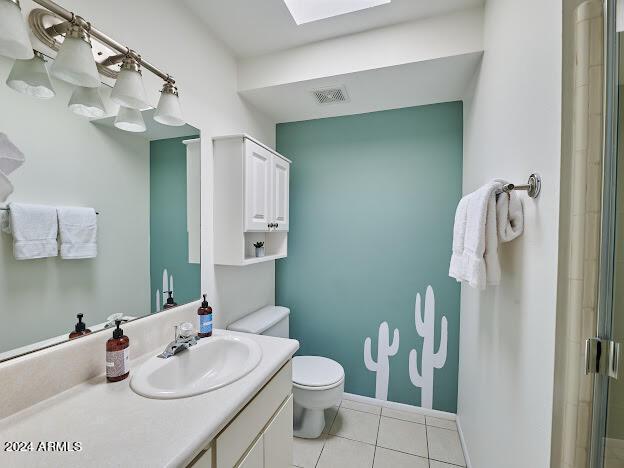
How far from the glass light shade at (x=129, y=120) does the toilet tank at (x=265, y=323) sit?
1.23 m

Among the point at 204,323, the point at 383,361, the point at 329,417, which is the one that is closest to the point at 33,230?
the point at 204,323

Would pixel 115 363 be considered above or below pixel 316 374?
above

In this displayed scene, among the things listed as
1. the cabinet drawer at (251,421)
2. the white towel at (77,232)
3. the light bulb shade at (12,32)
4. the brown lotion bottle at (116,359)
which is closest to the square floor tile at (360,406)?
the cabinet drawer at (251,421)

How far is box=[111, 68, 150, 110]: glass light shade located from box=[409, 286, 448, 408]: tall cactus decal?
2.02 m

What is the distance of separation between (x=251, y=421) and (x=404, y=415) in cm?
155

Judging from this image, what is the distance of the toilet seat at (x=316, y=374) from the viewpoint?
167cm

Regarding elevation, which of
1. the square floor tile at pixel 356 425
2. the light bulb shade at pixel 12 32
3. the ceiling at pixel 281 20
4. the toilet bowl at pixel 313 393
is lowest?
the square floor tile at pixel 356 425

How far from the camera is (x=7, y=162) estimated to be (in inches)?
30.6

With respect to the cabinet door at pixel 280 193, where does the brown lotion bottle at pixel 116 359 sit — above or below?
below

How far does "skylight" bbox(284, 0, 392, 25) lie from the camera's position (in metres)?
1.42

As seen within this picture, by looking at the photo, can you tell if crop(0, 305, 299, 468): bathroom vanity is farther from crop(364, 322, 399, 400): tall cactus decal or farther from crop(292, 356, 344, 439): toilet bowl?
crop(364, 322, 399, 400): tall cactus decal

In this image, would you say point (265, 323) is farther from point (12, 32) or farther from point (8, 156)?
point (12, 32)

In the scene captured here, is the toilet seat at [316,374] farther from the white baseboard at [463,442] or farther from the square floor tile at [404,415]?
the white baseboard at [463,442]

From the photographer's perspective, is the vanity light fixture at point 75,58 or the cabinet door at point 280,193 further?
the cabinet door at point 280,193
